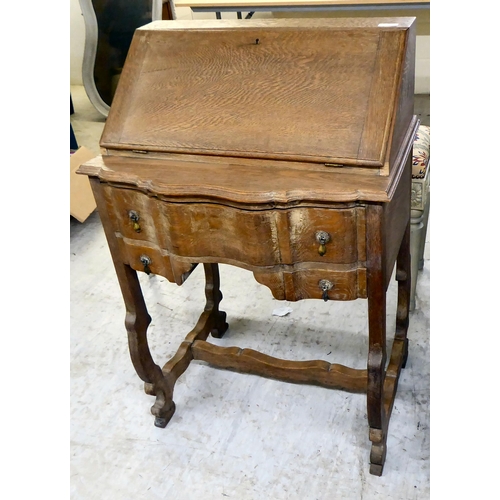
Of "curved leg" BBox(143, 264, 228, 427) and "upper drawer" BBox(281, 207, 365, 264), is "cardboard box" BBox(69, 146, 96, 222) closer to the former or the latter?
"curved leg" BBox(143, 264, 228, 427)

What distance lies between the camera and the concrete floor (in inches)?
74.3

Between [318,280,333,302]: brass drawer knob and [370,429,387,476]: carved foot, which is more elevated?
[318,280,333,302]: brass drawer knob

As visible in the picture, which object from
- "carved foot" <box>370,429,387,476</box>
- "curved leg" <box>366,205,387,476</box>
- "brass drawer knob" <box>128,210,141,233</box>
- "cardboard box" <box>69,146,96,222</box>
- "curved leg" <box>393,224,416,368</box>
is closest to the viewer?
"curved leg" <box>366,205,387,476</box>

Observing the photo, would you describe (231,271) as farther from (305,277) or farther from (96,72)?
(96,72)

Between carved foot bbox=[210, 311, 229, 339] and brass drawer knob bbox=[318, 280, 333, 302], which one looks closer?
brass drawer knob bbox=[318, 280, 333, 302]

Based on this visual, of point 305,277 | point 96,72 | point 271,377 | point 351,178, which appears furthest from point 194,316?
point 96,72

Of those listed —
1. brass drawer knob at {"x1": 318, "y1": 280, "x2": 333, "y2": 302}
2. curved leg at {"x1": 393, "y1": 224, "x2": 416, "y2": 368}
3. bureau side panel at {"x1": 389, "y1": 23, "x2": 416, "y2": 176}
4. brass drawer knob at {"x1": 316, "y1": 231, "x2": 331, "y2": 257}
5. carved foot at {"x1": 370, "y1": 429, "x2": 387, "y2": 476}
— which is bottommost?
carved foot at {"x1": 370, "y1": 429, "x2": 387, "y2": 476}

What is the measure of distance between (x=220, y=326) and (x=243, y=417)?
50 centimetres

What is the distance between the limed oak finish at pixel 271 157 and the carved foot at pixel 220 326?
0.73 metres

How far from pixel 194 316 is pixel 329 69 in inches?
58.4

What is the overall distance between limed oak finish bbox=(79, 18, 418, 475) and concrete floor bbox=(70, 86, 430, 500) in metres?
0.17

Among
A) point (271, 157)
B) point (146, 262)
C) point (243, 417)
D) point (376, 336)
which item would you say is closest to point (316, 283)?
point (376, 336)

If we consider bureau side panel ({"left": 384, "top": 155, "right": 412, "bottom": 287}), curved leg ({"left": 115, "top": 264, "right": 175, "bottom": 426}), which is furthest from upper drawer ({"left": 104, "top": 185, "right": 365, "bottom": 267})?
curved leg ({"left": 115, "top": 264, "right": 175, "bottom": 426})

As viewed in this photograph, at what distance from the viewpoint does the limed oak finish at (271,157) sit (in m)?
1.47
